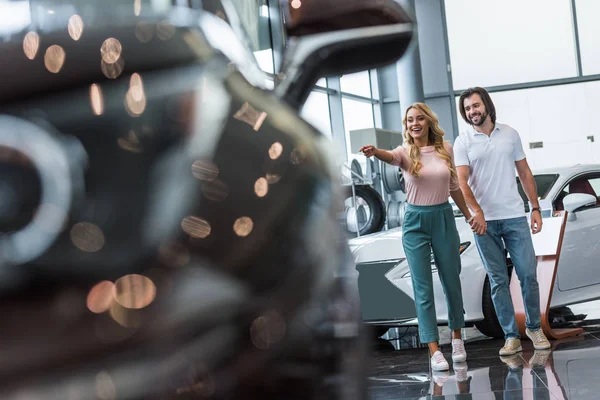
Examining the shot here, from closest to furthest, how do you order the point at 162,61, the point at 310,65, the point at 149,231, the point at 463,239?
the point at 149,231, the point at 162,61, the point at 310,65, the point at 463,239

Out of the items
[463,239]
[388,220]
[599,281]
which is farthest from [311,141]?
[388,220]

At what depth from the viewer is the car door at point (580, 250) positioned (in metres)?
5.27

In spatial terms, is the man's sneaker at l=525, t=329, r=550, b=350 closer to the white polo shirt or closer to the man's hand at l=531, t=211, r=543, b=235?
the man's hand at l=531, t=211, r=543, b=235

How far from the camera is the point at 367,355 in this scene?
835 mm

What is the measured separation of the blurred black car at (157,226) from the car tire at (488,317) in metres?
4.50

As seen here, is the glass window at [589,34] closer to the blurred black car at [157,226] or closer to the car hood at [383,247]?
the car hood at [383,247]

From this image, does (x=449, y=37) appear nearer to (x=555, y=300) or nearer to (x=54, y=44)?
(x=555, y=300)

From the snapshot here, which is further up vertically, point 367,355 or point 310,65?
point 310,65

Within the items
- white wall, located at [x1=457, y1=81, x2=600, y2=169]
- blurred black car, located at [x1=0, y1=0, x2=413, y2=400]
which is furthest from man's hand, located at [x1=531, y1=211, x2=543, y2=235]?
white wall, located at [x1=457, y1=81, x2=600, y2=169]

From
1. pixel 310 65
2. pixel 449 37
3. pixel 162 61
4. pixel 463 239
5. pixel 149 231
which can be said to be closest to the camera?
pixel 149 231

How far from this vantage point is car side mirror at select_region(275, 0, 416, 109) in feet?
3.10

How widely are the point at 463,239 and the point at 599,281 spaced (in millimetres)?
1091

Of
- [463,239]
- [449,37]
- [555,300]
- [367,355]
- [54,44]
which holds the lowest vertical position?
[555,300]

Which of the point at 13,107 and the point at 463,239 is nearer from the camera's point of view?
the point at 13,107
